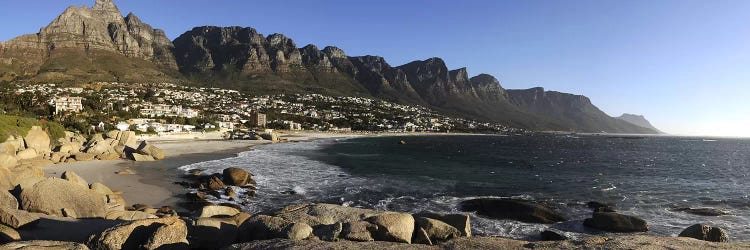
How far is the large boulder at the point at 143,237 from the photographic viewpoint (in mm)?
9961

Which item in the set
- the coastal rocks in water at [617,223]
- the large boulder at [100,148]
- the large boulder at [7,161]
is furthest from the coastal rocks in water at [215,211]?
the large boulder at [100,148]

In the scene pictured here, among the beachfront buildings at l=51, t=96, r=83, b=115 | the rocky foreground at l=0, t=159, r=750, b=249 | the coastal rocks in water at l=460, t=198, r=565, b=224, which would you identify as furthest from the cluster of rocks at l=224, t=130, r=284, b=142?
the rocky foreground at l=0, t=159, r=750, b=249

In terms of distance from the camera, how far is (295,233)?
31.4ft

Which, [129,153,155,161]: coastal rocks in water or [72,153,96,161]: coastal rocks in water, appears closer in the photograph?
[72,153,96,161]: coastal rocks in water

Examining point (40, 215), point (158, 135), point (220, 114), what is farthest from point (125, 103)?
point (40, 215)

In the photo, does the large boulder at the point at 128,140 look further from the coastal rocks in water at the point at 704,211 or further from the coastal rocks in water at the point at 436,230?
the coastal rocks in water at the point at 704,211

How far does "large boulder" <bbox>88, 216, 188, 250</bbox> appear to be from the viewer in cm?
996

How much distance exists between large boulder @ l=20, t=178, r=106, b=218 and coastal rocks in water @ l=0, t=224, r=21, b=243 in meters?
3.93

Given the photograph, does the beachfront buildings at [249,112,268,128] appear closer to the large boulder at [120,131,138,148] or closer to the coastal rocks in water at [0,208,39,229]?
the large boulder at [120,131,138,148]

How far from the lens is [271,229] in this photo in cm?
1013

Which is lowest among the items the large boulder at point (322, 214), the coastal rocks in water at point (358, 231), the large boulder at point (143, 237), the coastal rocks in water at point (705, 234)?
the coastal rocks in water at point (705, 234)

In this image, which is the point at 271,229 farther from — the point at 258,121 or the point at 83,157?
the point at 258,121

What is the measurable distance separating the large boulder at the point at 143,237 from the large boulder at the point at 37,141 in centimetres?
3898

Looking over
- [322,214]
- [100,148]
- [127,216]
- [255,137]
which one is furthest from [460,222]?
[255,137]
